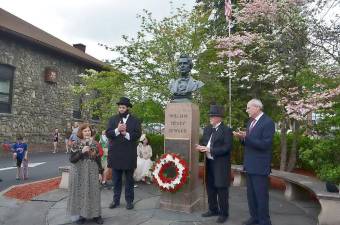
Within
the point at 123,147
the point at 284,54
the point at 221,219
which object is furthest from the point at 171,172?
the point at 284,54

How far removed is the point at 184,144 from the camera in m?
6.06

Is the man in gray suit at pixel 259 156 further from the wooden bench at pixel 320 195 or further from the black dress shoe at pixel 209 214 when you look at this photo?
the wooden bench at pixel 320 195

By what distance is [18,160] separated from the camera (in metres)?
10.0

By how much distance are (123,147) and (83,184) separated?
111cm

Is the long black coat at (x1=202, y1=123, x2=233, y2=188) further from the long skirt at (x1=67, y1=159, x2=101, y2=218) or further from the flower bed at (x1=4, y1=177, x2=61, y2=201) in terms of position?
the flower bed at (x1=4, y1=177, x2=61, y2=201)

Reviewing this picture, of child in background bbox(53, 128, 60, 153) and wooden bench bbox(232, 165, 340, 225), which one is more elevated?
child in background bbox(53, 128, 60, 153)

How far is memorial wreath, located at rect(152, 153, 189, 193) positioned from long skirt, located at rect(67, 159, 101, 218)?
1260 millimetres

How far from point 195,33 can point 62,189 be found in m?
6.50

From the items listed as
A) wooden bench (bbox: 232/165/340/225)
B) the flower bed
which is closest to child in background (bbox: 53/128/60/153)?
the flower bed

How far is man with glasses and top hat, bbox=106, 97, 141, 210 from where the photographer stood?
6.02 metres

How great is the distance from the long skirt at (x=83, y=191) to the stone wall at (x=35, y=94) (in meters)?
13.3

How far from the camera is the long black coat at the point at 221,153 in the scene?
5367 mm

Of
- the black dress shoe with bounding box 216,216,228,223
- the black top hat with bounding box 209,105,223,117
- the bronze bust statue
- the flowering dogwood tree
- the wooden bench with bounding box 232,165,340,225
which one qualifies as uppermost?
the flowering dogwood tree

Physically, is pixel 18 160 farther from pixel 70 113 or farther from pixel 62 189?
pixel 70 113
